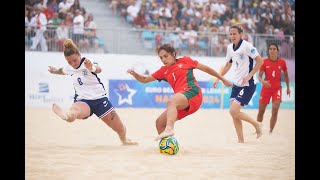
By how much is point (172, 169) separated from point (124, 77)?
13737 millimetres

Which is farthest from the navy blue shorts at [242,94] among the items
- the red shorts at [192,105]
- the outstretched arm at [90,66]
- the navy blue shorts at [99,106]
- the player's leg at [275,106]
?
the outstretched arm at [90,66]

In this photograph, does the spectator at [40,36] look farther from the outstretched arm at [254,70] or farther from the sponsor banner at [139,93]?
the outstretched arm at [254,70]

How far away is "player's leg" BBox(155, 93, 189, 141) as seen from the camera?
7.26 metres

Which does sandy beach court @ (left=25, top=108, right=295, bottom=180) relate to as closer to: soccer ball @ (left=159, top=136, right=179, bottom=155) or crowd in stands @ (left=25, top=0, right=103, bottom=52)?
soccer ball @ (left=159, top=136, right=179, bottom=155)

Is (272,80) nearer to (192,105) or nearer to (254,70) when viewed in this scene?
(254,70)

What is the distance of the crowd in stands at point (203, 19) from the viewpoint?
20719 mm

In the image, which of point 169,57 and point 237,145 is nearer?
point 169,57

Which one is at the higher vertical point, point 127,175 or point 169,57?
point 169,57

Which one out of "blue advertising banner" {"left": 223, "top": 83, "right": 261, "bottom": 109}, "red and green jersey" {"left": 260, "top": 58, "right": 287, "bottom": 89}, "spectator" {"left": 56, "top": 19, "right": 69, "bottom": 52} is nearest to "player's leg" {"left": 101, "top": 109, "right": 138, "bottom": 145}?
"red and green jersey" {"left": 260, "top": 58, "right": 287, "bottom": 89}

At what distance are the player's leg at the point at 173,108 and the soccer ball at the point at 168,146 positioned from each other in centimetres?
11

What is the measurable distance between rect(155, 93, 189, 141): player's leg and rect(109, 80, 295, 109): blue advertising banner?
11638 mm

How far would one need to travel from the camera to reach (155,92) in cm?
1991
